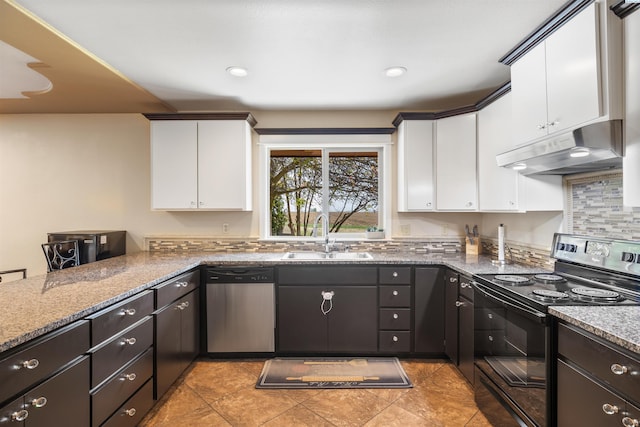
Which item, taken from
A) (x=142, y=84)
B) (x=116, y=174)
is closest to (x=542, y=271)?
(x=142, y=84)

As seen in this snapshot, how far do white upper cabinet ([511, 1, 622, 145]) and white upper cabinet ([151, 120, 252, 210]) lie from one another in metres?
2.28

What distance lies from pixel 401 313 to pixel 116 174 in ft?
10.4

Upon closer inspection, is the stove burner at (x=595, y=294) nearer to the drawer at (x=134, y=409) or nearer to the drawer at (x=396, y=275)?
the drawer at (x=396, y=275)

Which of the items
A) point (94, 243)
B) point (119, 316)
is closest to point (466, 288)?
point (119, 316)

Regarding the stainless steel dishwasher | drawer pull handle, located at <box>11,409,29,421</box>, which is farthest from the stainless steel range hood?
drawer pull handle, located at <box>11,409,29,421</box>

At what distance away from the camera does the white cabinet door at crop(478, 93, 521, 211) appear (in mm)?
2412

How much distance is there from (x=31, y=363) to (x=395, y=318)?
7.65ft

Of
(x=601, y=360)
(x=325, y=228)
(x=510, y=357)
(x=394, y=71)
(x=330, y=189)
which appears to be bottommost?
(x=510, y=357)

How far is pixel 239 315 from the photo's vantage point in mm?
2779

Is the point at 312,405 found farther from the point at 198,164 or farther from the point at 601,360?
the point at 198,164

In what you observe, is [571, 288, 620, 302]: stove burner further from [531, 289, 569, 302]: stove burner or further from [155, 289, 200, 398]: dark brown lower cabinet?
[155, 289, 200, 398]: dark brown lower cabinet

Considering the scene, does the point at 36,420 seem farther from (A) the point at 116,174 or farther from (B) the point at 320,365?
(A) the point at 116,174

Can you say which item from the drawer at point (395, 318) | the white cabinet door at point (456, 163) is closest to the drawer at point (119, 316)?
the drawer at point (395, 318)

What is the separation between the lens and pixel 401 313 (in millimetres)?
2760
